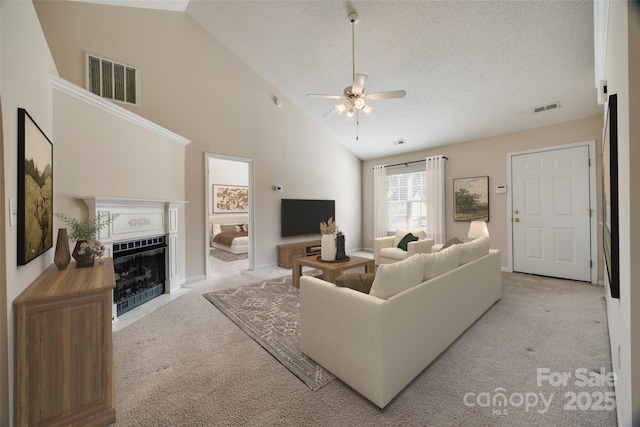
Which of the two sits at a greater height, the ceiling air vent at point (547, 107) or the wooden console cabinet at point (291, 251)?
the ceiling air vent at point (547, 107)

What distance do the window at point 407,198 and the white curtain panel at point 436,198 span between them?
271 mm

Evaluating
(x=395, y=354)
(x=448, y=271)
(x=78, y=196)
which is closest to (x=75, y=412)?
(x=395, y=354)

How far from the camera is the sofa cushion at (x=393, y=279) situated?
64.4 inches

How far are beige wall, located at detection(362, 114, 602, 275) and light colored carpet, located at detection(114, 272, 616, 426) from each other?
2.21 meters

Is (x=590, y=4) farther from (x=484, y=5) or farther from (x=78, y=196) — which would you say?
(x=78, y=196)

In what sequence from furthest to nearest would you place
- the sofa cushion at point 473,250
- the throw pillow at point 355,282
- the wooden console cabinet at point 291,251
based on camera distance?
the wooden console cabinet at point 291,251
the sofa cushion at point 473,250
the throw pillow at point 355,282

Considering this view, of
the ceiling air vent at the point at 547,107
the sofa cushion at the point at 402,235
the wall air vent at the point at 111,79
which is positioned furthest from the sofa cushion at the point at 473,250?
the wall air vent at the point at 111,79

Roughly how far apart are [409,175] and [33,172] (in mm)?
6059

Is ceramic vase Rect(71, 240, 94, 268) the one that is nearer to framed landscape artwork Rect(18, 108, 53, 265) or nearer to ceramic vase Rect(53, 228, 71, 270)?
ceramic vase Rect(53, 228, 71, 270)

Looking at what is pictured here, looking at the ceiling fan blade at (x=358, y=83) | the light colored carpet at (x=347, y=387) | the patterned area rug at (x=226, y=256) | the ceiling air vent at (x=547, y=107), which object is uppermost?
the ceiling air vent at (x=547, y=107)

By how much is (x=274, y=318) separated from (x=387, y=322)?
5.38ft

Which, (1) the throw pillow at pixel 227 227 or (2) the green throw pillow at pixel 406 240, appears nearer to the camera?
(2) the green throw pillow at pixel 406 240

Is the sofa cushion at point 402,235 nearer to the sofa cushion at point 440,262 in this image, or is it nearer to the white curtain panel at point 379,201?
the white curtain panel at point 379,201

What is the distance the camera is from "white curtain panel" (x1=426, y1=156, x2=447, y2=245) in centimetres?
545
